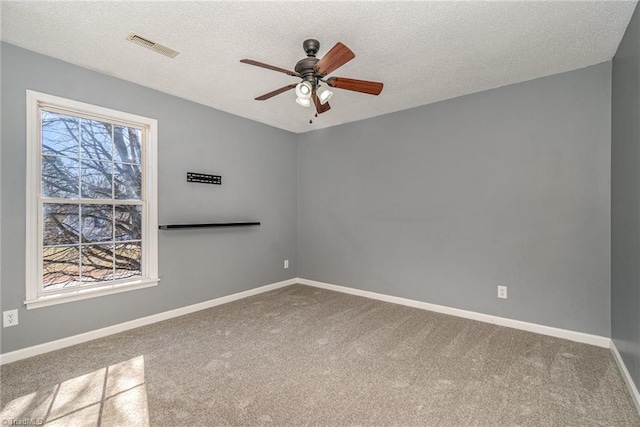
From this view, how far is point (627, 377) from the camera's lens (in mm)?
2045

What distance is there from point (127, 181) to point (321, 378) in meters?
2.68

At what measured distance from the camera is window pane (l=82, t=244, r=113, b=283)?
2791mm

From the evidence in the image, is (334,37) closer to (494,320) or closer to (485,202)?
(485,202)

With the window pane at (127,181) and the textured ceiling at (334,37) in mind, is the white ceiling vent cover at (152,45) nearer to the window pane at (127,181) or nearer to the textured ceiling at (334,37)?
the textured ceiling at (334,37)

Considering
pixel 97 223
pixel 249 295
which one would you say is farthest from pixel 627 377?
pixel 97 223

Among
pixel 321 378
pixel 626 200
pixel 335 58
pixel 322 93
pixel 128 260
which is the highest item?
pixel 335 58

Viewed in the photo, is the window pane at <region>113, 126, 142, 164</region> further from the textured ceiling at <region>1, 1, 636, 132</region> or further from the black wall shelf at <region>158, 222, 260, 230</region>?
the black wall shelf at <region>158, 222, 260, 230</region>

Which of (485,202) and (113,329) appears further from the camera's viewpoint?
(485,202)

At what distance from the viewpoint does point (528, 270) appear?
117 inches

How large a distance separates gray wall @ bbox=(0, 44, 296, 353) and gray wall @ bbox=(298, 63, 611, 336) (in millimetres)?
876

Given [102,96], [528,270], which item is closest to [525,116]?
[528,270]

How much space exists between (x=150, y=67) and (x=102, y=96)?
0.57m

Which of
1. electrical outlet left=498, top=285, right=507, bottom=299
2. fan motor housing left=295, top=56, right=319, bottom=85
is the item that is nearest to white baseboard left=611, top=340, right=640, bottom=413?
electrical outlet left=498, top=285, right=507, bottom=299

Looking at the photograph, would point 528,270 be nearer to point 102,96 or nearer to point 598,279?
point 598,279
